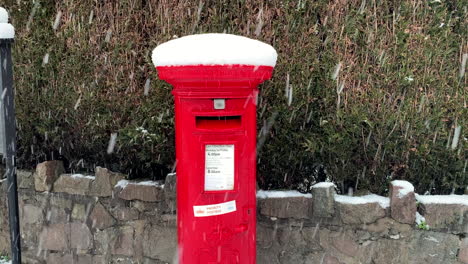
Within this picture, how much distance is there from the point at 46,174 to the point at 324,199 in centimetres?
249

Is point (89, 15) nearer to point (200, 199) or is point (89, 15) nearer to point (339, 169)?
point (200, 199)

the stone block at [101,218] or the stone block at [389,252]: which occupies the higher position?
the stone block at [101,218]

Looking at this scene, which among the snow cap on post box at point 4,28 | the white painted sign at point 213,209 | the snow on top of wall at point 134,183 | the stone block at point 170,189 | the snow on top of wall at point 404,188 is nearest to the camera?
the white painted sign at point 213,209

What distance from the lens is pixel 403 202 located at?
328 centimetres

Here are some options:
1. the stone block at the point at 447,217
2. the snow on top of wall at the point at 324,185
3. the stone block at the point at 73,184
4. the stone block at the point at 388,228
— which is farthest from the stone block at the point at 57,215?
the stone block at the point at 447,217

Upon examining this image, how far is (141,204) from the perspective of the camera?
3766mm

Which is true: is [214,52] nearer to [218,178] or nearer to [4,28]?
[218,178]

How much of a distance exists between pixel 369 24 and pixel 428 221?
1539 mm

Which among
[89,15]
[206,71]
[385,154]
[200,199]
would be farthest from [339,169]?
[89,15]

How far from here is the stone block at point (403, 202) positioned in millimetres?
3260

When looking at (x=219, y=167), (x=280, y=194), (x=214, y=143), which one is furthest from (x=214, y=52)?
(x=280, y=194)

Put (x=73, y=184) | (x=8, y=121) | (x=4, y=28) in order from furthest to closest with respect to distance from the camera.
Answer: (x=73, y=184), (x=8, y=121), (x=4, y=28)

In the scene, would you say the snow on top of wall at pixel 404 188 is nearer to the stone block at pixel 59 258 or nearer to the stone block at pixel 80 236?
the stone block at pixel 80 236

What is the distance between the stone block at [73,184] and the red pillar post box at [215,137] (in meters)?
1.48
